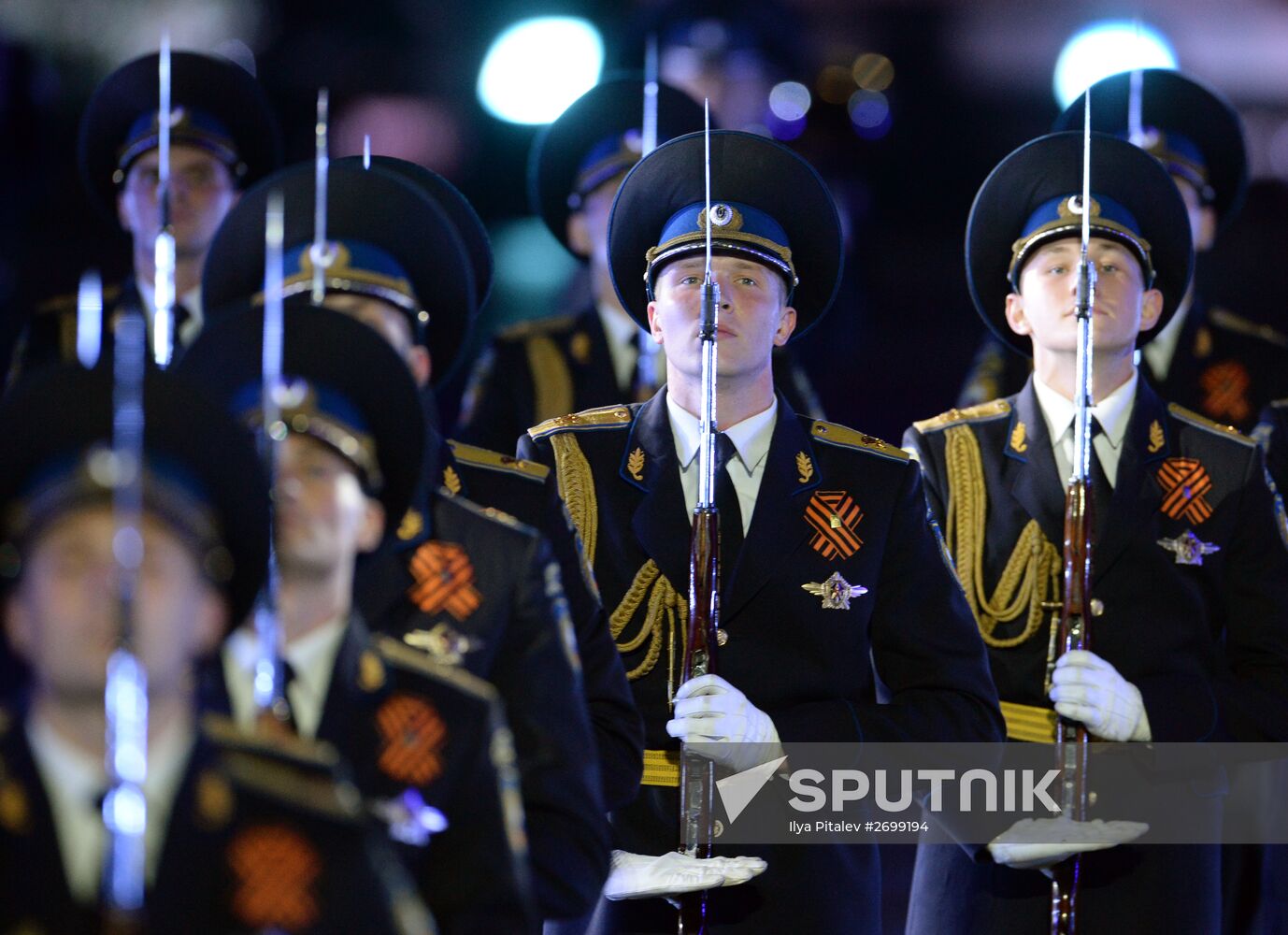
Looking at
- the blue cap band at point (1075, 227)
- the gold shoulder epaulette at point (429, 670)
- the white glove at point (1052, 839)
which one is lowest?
the gold shoulder epaulette at point (429, 670)

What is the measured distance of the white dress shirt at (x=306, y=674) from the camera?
10.3 feet

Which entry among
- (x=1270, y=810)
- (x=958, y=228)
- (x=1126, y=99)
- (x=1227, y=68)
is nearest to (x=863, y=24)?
(x=958, y=228)

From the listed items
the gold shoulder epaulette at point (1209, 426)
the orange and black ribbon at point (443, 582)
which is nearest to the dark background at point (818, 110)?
the gold shoulder epaulette at point (1209, 426)

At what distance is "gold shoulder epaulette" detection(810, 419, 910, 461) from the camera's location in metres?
4.64

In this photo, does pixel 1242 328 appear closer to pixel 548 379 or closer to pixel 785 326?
pixel 548 379

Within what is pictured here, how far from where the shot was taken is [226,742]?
2.80 metres

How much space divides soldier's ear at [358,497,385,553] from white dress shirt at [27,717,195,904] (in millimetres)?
557

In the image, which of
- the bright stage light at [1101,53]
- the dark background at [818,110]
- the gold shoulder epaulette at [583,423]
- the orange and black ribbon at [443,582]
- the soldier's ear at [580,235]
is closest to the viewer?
the orange and black ribbon at [443,582]

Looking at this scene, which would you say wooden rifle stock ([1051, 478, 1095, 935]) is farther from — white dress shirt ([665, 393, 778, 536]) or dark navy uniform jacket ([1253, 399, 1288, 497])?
dark navy uniform jacket ([1253, 399, 1288, 497])

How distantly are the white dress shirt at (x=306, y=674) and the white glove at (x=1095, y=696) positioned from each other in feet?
6.13

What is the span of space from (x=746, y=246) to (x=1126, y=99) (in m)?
2.43

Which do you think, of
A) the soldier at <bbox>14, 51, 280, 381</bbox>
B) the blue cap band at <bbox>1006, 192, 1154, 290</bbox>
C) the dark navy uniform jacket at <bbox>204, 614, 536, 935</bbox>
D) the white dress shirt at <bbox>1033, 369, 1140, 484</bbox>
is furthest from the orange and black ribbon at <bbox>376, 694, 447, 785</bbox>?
the soldier at <bbox>14, 51, 280, 381</bbox>

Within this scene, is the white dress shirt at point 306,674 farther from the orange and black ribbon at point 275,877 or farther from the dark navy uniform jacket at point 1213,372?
the dark navy uniform jacket at point 1213,372

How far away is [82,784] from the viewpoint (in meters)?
2.75
